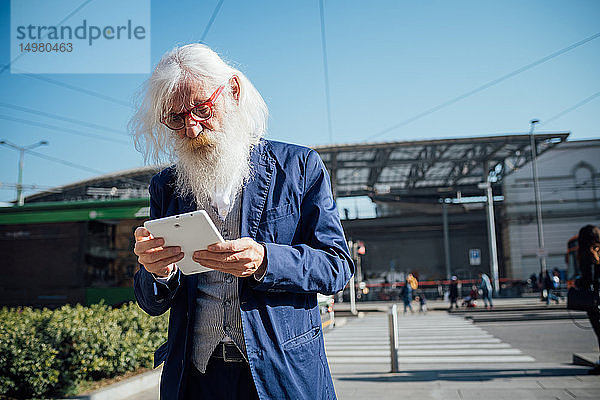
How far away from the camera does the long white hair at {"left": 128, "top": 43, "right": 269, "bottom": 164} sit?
1930 mm

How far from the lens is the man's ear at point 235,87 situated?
2.02 metres

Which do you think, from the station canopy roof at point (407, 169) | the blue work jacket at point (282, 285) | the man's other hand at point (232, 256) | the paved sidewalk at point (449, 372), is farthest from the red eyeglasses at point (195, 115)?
the station canopy roof at point (407, 169)

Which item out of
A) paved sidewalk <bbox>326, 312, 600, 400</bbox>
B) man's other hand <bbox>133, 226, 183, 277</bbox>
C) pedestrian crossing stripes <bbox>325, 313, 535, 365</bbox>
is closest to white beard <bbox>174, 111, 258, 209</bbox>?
man's other hand <bbox>133, 226, 183, 277</bbox>

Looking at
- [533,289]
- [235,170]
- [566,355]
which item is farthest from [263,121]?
[533,289]

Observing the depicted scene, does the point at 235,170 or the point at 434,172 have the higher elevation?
the point at 434,172

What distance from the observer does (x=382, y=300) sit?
1340 inches

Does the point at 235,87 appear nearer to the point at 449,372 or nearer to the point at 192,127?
the point at 192,127

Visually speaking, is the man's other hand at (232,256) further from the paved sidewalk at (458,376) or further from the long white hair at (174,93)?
the paved sidewalk at (458,376)

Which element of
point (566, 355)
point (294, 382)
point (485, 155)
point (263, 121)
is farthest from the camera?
point (485, 155)

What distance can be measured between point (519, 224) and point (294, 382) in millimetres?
39436

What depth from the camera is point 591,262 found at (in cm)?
731

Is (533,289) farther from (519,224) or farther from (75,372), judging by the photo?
(75,372)

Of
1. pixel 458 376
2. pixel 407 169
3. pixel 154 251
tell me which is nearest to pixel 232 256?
pixel 154 251

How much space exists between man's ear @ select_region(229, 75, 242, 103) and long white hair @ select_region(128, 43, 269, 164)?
0.5 inches
